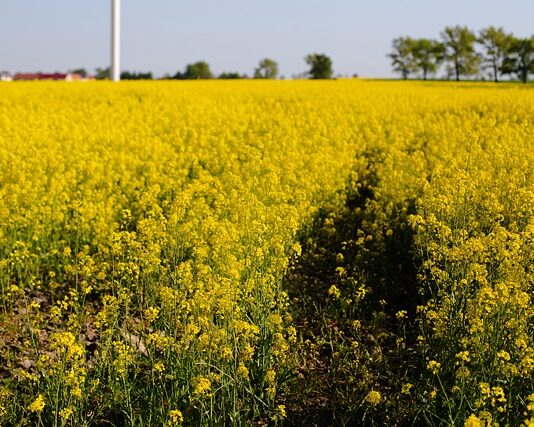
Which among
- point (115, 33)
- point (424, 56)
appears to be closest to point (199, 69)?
point (424, 56)

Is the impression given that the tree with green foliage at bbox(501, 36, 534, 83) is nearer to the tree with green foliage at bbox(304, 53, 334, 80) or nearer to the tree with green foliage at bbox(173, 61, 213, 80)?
the tree with green foliage at bbox(304, 53, 334, 80)

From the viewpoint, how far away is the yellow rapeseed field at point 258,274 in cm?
421

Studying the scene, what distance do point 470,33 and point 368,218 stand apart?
69778mm

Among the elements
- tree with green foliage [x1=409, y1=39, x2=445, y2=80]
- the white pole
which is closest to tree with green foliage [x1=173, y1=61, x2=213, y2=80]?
tree with green foliage [x1=409, y1=39, x2=445, y2=80]

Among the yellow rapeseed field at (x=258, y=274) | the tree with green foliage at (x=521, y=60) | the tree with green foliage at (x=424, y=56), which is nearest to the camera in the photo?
the yellow rapeseed field at (x=258, y=274)

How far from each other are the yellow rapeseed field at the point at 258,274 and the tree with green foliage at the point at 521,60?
55987 mm

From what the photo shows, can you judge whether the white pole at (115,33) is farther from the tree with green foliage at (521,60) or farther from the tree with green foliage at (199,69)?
the tree with green foliage at (199,69)

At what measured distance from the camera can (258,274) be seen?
5199 millimetres

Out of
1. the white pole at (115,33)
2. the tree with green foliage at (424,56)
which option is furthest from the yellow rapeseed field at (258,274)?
the tree with green foliage at (424,56)

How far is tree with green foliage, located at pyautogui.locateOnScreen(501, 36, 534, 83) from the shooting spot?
6562 cm

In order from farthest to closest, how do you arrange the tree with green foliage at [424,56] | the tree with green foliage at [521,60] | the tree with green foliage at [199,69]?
1. the tree with green foliage at [199,69]
2. the tree with green foliage at [424,56]
3. the tree with green foliage at [521,60]

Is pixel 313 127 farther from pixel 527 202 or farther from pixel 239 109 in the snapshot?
pixel 527 202

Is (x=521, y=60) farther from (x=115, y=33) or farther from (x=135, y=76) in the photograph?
(x=115, y=33)

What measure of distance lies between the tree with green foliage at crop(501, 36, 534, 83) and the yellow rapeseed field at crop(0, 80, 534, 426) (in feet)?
184
